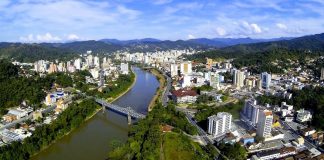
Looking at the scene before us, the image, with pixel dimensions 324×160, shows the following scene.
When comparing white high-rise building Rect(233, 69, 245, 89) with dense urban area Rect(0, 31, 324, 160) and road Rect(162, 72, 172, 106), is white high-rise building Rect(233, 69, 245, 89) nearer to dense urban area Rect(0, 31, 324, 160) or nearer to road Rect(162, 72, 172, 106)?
dense urban area Rect(0, 31, 324, 160)

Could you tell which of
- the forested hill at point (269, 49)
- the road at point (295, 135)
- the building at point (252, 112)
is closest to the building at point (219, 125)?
the building at point (252, 112)

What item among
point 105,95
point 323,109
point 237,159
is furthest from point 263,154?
point 105,95

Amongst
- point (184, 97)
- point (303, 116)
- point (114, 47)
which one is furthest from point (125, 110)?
point (114, 47)

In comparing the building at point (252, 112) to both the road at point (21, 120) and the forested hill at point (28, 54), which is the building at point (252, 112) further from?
the forested hill at point (28, 54)

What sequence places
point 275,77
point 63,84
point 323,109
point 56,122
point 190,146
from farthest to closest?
point 275,77 < point 63,84 < point 323,109 < point 56,122 < point 190,146

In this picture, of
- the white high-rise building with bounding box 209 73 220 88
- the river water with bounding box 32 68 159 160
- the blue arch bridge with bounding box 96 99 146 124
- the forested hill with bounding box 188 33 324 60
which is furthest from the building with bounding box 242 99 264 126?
the forested hill with bounding box 188 33 324 60

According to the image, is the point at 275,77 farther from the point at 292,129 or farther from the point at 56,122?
the point at 56,122
